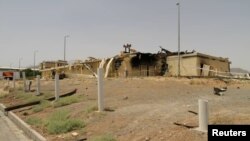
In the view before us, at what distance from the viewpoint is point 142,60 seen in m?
45.3

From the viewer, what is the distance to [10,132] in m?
14.5

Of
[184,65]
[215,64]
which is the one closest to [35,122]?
[184,65]

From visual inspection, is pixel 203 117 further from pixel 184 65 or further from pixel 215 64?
pixel 215 64

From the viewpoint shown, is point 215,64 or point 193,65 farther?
point 215,64

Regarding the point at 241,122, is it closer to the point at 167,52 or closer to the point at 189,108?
the point at 189,108

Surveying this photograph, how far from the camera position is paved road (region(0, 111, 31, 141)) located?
508 inches

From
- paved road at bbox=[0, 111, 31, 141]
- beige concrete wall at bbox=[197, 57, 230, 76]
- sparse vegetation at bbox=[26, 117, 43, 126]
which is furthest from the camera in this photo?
beige concrete wall at bbox=[197, 57, 230, 76]

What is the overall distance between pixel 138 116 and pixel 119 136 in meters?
1.96

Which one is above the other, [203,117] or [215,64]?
[215,64]

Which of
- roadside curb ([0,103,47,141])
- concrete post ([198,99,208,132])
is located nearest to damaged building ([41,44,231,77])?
roadside curb ([0,103,47,141])

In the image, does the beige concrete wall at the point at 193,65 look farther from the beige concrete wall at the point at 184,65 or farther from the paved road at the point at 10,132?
the paved road at the point at 10,132

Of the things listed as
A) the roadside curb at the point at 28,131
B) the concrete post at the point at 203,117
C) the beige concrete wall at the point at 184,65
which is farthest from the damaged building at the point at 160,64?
the concrete post at the point at 203,117

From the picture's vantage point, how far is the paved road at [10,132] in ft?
42.4

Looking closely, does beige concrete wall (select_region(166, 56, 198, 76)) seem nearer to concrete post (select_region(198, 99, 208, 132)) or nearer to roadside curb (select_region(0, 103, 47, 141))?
roadside curb (select_region(0, 103, 47, 141))
